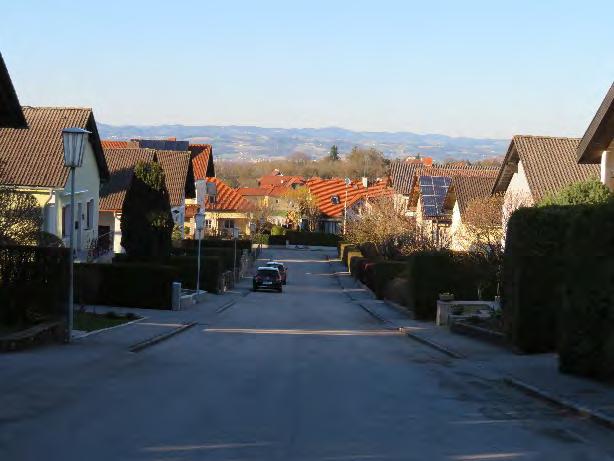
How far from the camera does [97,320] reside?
1103 inches

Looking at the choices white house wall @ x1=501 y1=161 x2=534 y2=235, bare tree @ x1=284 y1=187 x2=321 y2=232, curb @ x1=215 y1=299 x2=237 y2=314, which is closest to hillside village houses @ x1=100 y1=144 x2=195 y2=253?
curb @ x1=215 y1=299 x2=237 y2=314

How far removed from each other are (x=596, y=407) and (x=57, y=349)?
1106 cm

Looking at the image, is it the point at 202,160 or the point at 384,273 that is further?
the point at 202,160

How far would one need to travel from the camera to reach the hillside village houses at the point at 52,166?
38.8 meters

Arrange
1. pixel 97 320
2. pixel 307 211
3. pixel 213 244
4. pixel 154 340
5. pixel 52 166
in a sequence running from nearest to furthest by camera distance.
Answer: pixel 154 340, pixel 97 320, pixel 52 166, pixel 213 244, pixel 307 211

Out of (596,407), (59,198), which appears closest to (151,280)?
(59,198)

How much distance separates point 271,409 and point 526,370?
6.72 metres

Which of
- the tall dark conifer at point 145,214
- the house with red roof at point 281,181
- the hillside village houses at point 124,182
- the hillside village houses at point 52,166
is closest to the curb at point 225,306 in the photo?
the tall dark conifer at point 145,214

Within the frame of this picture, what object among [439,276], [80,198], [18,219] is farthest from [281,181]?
[18,219]

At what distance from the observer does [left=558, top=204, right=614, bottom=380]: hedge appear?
15297 millimetres

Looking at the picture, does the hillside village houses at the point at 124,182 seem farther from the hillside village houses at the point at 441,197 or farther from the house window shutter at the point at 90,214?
the hillside village houses at the point at 441,197

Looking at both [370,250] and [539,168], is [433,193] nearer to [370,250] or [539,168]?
[370,250]

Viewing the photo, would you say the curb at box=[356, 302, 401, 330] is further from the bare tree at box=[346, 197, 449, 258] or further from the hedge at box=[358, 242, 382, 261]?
the hedge at box=[358, 242, 382, 261]

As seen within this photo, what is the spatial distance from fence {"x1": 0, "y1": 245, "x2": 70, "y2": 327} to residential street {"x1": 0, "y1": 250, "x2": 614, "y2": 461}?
3.77 ft
